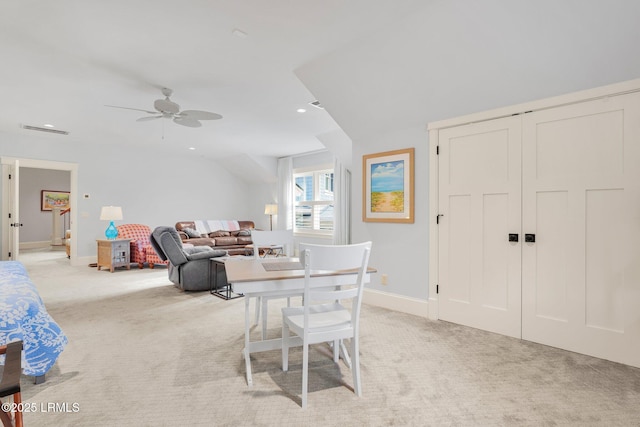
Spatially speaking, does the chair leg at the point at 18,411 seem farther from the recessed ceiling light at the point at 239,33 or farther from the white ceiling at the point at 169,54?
the recessed ceiling light at the point at 239,33

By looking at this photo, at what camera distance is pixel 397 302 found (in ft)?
11.8

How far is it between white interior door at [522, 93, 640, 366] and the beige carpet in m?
0.25

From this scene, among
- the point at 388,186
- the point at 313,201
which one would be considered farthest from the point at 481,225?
the point at 313,201

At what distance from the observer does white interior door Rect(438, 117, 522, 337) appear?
2871mm

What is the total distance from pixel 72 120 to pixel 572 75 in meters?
6.68

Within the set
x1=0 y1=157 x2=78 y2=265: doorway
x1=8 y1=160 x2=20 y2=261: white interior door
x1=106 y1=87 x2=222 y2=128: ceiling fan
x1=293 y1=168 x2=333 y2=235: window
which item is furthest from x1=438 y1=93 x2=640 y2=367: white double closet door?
x1=0 y1=157 x2=78 y2=265: doorway

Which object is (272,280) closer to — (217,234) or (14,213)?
(14,213)

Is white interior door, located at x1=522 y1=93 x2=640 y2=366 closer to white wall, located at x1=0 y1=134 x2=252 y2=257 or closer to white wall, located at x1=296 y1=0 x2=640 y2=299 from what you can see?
A: white wall, located at x1=296 y1=0 x2=640 y2=299

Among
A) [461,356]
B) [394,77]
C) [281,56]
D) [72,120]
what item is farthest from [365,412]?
[72,120]

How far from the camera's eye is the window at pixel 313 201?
24.9 ft

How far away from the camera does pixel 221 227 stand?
8.40m

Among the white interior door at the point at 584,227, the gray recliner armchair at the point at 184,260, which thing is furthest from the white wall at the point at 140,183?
the white interior door at the point at 584,227

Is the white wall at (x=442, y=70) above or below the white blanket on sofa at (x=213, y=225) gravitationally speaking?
above

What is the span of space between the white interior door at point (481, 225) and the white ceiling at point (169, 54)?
1.37 m
